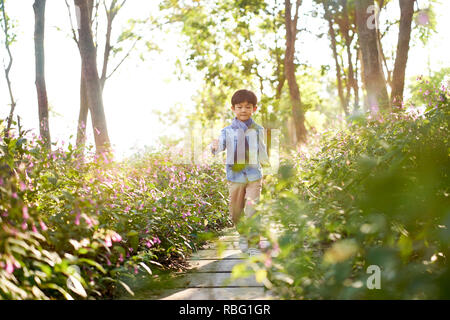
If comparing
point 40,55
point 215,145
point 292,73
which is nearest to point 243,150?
point 215,145

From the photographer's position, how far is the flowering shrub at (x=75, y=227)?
7.97 ft

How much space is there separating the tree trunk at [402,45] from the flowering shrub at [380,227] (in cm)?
778

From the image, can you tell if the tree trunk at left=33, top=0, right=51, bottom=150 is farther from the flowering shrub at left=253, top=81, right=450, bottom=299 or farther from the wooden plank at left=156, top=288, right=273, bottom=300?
the flowering shrub at left=253, top=81, right=450, bottom=299

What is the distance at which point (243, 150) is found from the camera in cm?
561

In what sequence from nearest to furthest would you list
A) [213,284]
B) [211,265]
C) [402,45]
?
[213,284]
[211,265]
[402,45]

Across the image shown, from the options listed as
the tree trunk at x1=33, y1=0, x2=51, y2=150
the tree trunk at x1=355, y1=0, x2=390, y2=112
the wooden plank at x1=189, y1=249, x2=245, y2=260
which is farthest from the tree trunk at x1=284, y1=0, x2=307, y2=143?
the wooden plank at x1=189, y1=249, x2=245, y2=260

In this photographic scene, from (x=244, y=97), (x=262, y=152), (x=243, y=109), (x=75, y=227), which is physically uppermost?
(x=244, y=97)

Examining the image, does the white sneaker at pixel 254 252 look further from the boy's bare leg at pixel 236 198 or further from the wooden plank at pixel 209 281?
the boy's bare leg at pixel 236 198

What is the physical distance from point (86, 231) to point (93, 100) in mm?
8550

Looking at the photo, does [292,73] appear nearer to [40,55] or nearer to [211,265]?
[40,55]

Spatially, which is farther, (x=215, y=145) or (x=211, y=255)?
(x=215, y=145)

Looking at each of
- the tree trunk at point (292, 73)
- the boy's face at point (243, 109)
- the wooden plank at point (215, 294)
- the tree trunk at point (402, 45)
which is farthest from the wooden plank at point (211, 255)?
the tree trunk at point (292, 73)

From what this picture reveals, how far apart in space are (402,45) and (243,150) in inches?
272
